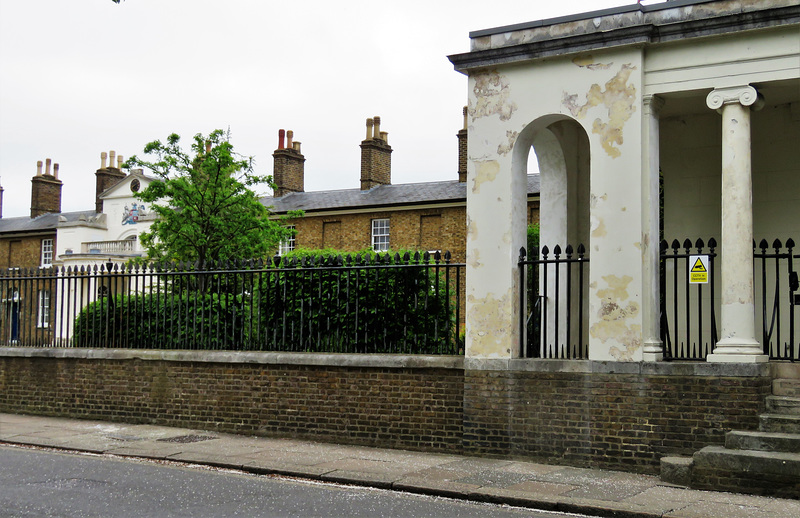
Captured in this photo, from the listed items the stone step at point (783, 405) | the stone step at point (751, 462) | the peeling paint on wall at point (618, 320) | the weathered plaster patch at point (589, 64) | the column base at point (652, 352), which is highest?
the weathered plaster patch at point (589, 64)

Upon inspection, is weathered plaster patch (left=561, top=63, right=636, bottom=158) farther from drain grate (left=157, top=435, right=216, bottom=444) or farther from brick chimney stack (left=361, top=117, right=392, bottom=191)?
brick chimney stack (left=361, top=117, right=392, bottom=191)

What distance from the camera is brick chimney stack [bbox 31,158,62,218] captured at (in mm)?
53312

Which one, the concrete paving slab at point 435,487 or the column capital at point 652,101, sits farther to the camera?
the column capital at point 652,101

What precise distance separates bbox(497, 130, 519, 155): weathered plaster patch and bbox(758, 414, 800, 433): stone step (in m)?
4.15

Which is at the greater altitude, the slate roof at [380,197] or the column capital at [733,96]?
the slate roof at [380,197]

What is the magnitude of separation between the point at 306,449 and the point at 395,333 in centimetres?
195

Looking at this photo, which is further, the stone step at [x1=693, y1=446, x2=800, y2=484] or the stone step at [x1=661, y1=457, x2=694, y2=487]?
the stone step at [x1=661, y1=457, x2=694, y2=487]

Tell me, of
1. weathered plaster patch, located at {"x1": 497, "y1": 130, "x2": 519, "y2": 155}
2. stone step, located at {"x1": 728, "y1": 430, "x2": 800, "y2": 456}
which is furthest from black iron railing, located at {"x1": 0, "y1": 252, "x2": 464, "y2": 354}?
stone step, located at {"x1": 728, "y1": 430, "x2": 800, "y2": 456}

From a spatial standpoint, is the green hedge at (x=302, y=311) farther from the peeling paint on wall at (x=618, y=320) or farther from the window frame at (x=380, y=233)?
the window frame at (x=380, y=233)

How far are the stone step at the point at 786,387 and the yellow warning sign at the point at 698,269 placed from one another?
1.30m

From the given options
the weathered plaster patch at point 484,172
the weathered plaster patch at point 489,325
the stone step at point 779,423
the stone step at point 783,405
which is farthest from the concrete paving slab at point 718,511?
the weathered plaster patch at point 484,172

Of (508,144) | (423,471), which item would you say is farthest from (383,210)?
(423,471)

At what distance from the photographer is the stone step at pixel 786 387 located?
883 centimetres

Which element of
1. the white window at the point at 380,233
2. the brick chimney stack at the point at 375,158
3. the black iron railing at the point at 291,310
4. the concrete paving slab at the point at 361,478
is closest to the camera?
the concrete paving slab at the point at 361,478
